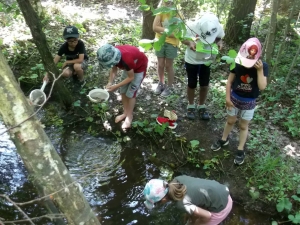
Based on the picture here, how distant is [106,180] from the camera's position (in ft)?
11.7

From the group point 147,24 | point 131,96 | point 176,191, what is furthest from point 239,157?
point 147,24

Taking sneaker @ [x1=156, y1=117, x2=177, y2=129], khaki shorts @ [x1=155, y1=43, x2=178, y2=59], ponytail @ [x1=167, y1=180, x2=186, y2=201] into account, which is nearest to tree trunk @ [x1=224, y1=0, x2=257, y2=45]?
khaki shorts @ [x1=155, y1=43, x2=178, y2=59]

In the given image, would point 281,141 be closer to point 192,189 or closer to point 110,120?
point 192,189

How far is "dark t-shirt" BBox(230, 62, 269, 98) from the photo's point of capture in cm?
311

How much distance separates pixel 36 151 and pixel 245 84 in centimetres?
234

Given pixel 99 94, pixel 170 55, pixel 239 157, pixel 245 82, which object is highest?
pixel 245 82

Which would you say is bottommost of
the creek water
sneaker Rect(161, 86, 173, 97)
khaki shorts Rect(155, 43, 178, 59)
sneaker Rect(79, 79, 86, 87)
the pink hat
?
the creek water

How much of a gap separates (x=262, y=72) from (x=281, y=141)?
1.40 m

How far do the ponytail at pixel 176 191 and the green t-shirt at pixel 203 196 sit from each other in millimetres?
81

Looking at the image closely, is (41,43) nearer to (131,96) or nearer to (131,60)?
(131,60)

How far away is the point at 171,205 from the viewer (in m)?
3.38

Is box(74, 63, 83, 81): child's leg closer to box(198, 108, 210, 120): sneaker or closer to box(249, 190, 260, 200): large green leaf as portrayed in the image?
box(198, 108, 210, 120): sneaker

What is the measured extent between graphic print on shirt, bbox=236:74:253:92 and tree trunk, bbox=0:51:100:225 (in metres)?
2.18

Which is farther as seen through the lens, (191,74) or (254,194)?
(191,74)
